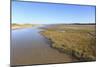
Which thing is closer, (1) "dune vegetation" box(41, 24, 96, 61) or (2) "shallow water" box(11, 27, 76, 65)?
(2) "shallow water" box(11, 27, 76, 65)

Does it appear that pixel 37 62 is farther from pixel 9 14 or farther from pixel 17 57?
pixel 9 14

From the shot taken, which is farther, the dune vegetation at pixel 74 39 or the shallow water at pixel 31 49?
the dune vegetation at pixel 74 39

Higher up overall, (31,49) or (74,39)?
(74,39)

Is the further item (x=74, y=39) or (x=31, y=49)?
(x=74, y=39)
